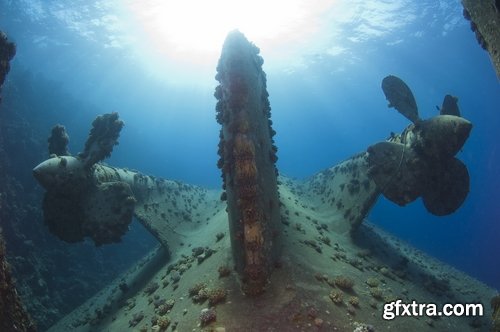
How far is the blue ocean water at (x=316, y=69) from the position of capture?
3538 centimetres

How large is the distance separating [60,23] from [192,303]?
126 ft

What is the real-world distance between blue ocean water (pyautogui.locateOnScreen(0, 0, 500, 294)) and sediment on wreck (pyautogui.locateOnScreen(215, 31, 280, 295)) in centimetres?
2716

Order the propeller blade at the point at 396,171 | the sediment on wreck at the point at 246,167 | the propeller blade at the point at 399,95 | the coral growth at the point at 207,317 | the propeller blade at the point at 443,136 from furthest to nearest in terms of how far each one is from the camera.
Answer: the propeller blade at the point at 396,171
the propeller blade at the point at 399,95
the propeller blade at the point at 443,136
the sediment on wreck at the point at 246,167
the coral growth at the point at 207,317

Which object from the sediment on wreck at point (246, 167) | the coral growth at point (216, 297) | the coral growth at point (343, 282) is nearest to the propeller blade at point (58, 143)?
the sediment on wreck at point (246, 167)

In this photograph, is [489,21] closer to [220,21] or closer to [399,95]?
[399,95]

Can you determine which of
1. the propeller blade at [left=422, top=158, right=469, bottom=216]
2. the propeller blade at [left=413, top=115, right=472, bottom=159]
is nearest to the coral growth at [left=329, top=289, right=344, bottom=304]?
the propeller blade at [left=422, top=158, right=469, bottom=216]

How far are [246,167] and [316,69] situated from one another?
49559 millimetres

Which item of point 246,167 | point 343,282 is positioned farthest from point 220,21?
point 343,282

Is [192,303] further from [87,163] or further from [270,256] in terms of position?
[87,163]

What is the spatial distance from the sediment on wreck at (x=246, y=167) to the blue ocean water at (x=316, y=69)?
2716 cm

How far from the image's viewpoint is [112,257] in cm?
2780

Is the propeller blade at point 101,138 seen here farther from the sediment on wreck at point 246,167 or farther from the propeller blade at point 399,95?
the propeller blade at point 399,95

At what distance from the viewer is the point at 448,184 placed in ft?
37.8

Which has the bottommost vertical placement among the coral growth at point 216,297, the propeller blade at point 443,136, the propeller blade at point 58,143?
the coral growth at point 216,297
